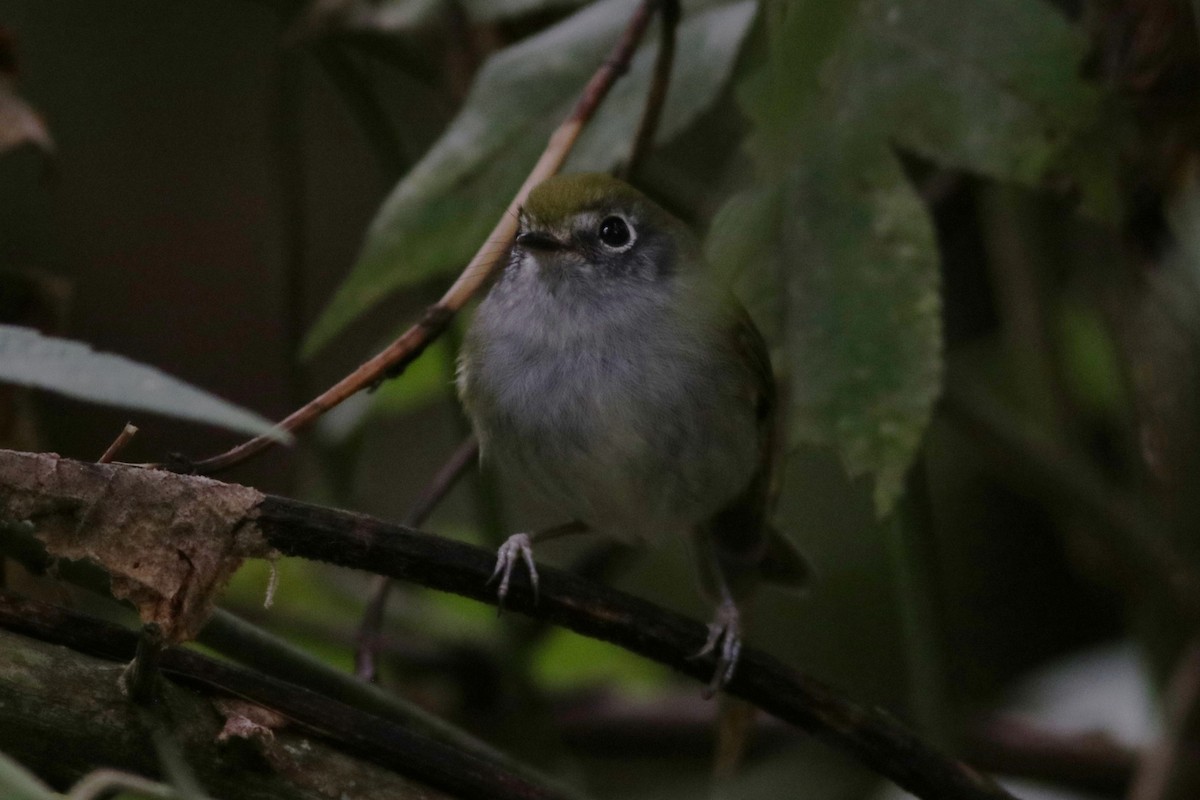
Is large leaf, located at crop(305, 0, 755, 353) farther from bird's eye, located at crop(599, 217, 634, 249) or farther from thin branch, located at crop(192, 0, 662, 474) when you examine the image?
bird's eye, located at crop(599, 217, 634, 249)

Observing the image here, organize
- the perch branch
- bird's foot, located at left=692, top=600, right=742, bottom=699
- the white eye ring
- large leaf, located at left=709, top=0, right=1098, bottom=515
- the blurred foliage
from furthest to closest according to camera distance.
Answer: the white eye ring, the blurred foliage, large leaf, located at left=709, top=0, right=1098, bottom=515, bird's foot, located at left=692, top=600, right=742, bottom=699, the perch branch

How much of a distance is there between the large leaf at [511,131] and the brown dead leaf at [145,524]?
75 centimetres

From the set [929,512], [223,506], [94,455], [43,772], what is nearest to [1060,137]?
[929,512]

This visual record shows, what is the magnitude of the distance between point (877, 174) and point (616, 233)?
36.8 inches

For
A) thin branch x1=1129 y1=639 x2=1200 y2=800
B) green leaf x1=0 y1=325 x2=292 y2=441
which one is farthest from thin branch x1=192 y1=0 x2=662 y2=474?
thin branch x1=1129 y1=639 x2=1200 y2=800

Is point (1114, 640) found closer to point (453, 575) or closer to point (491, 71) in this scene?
point (491, 71)

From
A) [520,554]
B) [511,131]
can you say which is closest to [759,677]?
[520,554]

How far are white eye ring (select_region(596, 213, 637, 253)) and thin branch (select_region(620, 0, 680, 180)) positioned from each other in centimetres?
62

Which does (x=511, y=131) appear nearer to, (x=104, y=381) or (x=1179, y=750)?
(x=104, y=381)

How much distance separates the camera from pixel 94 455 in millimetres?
4660

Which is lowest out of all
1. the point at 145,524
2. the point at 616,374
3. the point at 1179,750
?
the point at 1179,750

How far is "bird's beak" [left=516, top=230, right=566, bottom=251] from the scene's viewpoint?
3182 mm

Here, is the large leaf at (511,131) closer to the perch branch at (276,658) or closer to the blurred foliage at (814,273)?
the blurred foliage at (814,273)

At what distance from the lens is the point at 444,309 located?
2186mm
